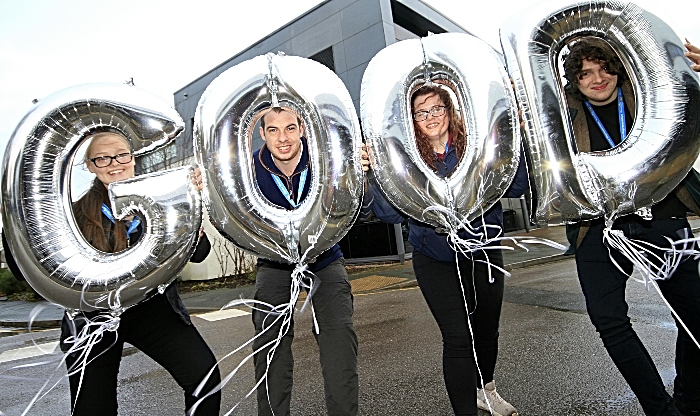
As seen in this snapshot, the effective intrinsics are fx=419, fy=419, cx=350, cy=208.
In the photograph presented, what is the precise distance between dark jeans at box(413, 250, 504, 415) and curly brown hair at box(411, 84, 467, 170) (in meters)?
0.48

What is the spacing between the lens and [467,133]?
1.71m

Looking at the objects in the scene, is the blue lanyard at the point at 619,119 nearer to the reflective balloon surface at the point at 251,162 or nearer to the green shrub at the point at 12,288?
the reflective balloon surface at the point at 251,162

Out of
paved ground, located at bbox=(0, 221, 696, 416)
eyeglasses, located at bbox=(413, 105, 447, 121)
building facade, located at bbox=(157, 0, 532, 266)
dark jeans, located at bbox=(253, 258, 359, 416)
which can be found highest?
building facade, located at bbox=(157, 0, 532, 266)

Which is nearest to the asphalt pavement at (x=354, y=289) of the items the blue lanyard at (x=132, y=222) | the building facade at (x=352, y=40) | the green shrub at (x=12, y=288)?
the building facade at (x=352, y=40)

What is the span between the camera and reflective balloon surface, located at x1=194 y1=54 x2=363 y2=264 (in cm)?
164

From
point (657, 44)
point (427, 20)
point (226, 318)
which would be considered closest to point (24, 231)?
point (657, 44)

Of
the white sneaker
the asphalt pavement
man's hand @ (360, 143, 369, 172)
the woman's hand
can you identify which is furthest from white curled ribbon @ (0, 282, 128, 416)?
the asphalt pavement

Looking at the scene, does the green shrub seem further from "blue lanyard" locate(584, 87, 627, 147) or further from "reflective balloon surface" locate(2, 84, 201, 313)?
"blue lanyard" locate(584, 87, 627, 147)

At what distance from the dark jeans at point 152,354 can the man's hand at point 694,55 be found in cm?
227

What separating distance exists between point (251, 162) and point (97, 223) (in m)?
0.72

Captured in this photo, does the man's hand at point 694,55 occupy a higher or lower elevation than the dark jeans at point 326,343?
higher

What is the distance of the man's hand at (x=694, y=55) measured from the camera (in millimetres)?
1613

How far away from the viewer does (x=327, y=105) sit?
5.49 feet

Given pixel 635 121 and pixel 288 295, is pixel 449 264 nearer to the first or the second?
pixel 288 295
